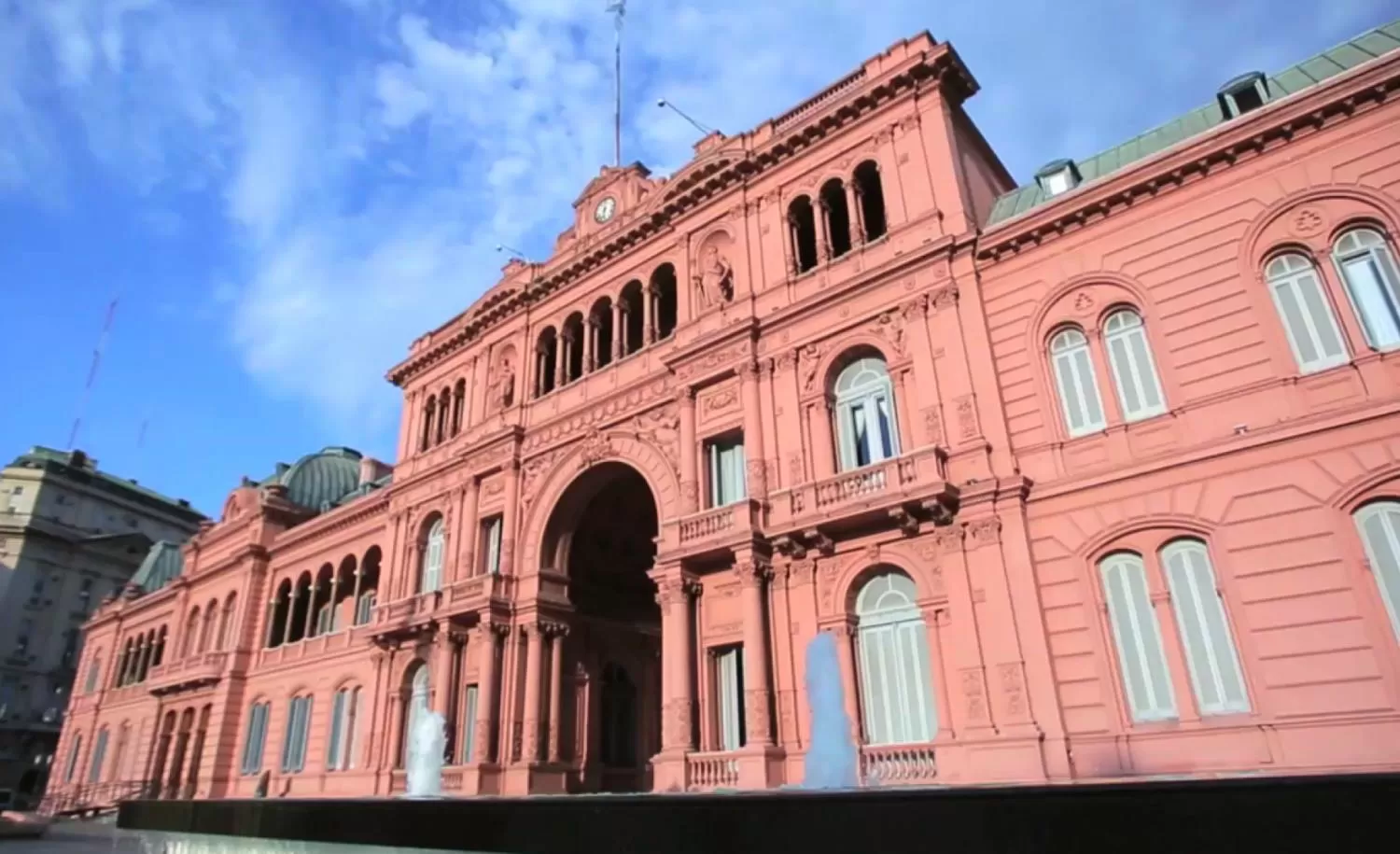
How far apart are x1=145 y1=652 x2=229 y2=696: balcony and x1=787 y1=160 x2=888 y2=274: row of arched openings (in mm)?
31519

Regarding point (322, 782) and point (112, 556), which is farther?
point (112, 556)

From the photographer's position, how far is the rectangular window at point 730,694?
60.9 ft

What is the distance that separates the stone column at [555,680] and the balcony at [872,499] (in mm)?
9149

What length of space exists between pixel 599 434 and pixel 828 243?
28.8 feet

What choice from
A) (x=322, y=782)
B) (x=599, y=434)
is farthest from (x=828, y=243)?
(x=322, y=782)

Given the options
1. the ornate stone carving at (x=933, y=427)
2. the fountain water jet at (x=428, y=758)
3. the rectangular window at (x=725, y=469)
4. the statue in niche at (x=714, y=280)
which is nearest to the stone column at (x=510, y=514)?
the fountain water jet at (x=428, y=758)

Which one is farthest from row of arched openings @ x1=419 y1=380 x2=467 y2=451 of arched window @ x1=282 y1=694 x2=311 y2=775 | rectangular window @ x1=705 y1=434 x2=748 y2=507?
rectangular window @ x1=705 y1=434 x2=748 y2=507

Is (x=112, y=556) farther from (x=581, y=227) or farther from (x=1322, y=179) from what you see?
(x=1322, y=179)

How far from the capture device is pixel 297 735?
104 ft

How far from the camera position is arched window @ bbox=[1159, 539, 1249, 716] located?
12.8 m

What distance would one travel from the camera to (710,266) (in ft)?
78.5

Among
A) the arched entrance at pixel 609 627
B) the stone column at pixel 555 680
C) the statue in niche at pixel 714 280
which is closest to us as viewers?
the statue in niche at pixel 714 280

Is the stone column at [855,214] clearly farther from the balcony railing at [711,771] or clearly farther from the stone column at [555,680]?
the stone column at [555,680]

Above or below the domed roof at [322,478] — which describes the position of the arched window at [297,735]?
below
